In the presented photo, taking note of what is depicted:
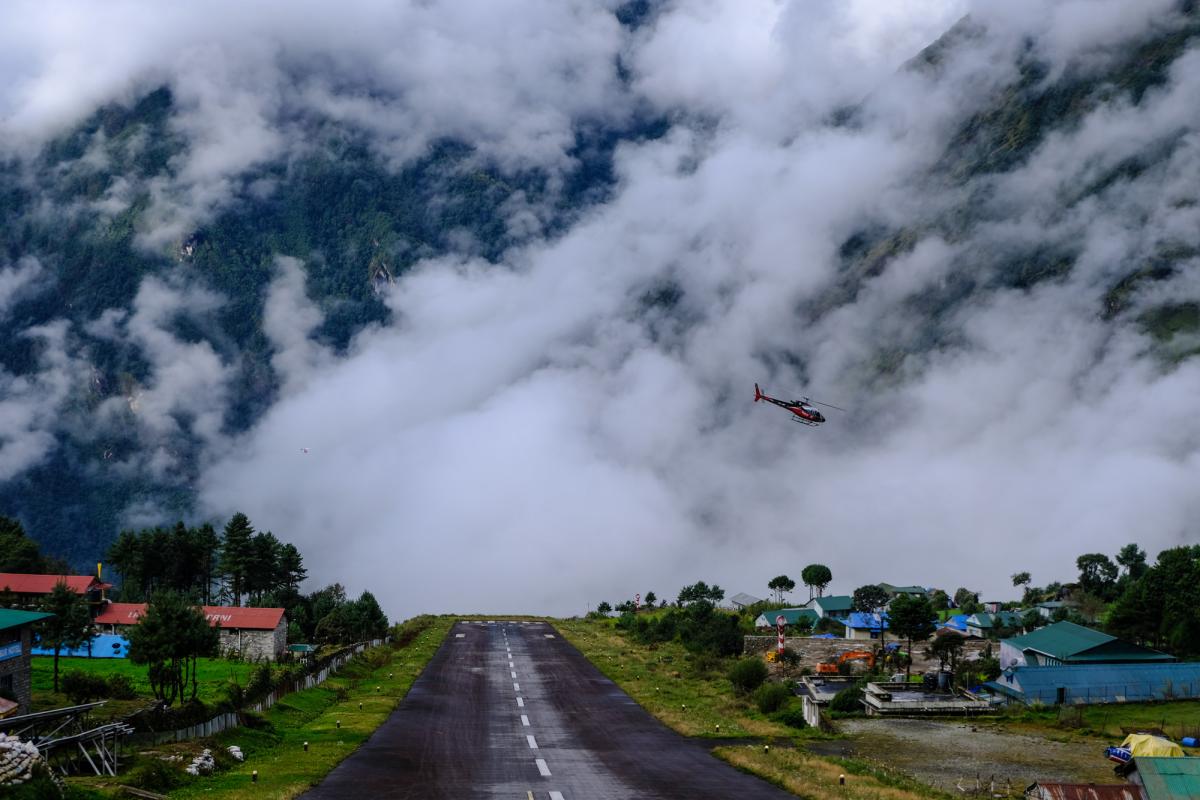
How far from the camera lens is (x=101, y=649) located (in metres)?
87.3

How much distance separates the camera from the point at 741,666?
6012 centimetres

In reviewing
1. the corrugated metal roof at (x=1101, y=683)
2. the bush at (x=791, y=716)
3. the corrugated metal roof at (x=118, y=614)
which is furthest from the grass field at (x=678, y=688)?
the corrugated metal roof at (x=118, y=614)

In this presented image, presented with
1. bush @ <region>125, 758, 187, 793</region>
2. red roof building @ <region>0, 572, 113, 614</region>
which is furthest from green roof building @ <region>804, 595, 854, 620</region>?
bush @ <region>125, 758, 187, 793</region>

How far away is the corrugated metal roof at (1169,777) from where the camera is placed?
2966 cm

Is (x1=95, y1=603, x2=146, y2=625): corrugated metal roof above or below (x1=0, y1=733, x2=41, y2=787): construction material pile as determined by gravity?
above

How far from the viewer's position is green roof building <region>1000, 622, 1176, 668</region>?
69625 millimetres

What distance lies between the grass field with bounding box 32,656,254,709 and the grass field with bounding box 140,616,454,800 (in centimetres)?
714

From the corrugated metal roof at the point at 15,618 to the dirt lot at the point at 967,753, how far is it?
44540 millimetres

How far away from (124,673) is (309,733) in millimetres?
38534

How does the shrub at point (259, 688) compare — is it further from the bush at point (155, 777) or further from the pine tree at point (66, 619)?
the pine tree at point (66, 619)

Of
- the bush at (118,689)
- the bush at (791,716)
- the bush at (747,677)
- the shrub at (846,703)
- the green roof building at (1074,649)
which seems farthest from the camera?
the green roof building at (1074,649)

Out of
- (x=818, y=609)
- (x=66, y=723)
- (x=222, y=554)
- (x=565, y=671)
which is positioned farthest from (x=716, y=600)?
(x=66, y=723)

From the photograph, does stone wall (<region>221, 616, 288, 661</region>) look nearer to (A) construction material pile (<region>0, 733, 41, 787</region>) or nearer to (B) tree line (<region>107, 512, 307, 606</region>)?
(B) tree line (<region>107, 512, 307, 606</region>)

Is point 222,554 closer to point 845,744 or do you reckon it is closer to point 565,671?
point 565,671
